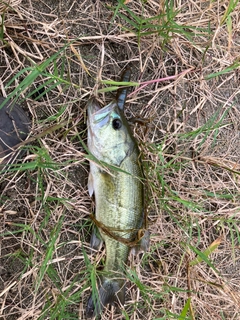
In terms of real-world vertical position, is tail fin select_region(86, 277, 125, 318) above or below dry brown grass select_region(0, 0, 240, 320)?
below

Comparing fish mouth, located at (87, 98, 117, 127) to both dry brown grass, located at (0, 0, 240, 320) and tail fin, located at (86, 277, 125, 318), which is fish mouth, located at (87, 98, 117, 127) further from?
tail fin, located at (86, 277, 125, 318)

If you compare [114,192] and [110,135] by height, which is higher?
[110,135]

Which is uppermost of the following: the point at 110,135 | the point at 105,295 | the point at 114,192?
the point at 110,135

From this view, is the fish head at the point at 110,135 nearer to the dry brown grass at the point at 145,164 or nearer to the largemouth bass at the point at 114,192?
the largemouth bass at the point at 114,192

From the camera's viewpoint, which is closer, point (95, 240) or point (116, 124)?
point (116, 124)

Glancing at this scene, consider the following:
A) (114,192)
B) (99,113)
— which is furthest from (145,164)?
(99,113)

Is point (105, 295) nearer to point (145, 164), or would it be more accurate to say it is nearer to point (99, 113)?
point (145, 164)

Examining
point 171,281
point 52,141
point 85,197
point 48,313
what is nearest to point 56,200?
point 85,197

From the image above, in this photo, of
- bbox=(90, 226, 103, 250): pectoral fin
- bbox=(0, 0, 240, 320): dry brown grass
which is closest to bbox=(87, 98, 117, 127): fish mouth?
bbox=(0, 0, 240, 320): dry brown grass

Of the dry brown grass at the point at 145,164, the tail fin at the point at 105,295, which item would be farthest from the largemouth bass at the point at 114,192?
the dry brown grass at the point at 145,164
